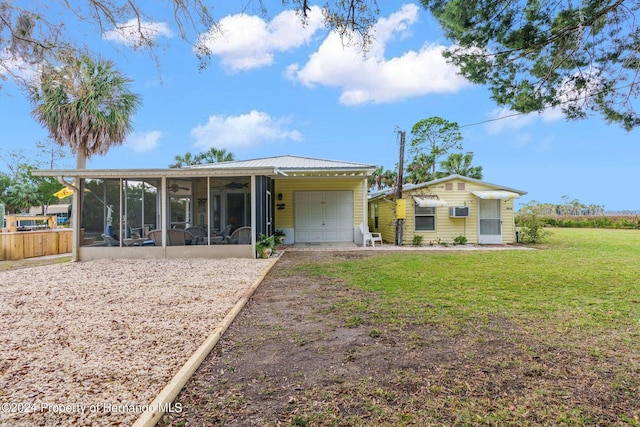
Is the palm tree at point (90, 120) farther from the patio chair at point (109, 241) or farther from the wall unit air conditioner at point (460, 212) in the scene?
the wall unit air conditioner at point (460, 212)

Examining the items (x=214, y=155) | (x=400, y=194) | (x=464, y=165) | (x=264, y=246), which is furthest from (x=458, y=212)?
(x=214, y=155)

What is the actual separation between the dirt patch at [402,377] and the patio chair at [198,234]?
23.2ft

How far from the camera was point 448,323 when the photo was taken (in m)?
4.34

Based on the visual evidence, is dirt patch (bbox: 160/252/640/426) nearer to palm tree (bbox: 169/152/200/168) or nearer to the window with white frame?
the window with white frame

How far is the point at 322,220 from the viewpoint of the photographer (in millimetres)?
15320

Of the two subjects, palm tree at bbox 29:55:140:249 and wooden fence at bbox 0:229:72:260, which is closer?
wooden fence at bbox 0:229:72:260

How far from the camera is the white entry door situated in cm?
1505

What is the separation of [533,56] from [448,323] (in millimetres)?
4551

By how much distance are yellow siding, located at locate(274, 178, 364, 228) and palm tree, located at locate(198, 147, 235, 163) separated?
641 inches

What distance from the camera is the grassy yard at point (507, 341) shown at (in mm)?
2475

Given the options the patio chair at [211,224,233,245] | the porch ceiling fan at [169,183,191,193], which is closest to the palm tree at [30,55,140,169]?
the porch ceiling fan at [169,183,191,193]

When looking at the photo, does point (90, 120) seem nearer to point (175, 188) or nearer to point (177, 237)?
point (175, 188)

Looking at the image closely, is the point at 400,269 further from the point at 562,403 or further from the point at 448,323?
the point at 562,403

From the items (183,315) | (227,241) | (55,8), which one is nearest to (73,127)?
(227,241)
